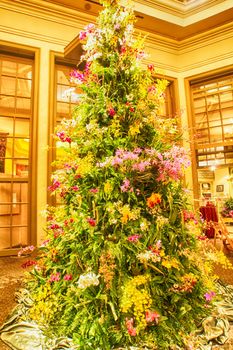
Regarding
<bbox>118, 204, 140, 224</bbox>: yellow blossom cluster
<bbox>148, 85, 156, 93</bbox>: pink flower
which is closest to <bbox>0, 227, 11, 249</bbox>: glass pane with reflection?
<bbox>118, 204, 140, 224</bbox>: yellow blossom cluster

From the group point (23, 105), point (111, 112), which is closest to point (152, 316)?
point (111, 112)

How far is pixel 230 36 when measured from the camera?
4.39 metres

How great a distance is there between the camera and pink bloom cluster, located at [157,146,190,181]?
1634mm

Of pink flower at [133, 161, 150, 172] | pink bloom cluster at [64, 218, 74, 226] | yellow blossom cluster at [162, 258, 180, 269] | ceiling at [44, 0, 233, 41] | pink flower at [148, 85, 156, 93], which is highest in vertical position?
ceiling at [44, 0, 233, 41]

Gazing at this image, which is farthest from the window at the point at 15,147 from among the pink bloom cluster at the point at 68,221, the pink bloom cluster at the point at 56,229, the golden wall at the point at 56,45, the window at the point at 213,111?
the window at the point at 213,111

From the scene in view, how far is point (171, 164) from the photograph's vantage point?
163 cm

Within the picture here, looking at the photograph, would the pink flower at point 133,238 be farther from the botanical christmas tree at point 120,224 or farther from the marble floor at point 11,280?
the marble floor at point 11,280

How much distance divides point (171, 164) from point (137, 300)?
877 millimetres

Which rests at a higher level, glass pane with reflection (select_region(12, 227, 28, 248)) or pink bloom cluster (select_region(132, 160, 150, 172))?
pink bloom cluster (select_region(132, 160, 150, 172))

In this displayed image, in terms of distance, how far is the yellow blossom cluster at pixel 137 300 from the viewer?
1.38m

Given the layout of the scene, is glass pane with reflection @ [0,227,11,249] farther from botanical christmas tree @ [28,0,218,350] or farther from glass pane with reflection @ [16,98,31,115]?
glass pane with reflection @ [16,98,31,115]

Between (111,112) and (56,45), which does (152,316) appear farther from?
(56,45)

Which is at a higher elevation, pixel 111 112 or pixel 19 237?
pixel 111 112

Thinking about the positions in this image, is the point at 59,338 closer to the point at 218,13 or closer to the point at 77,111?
the point at 77,111
